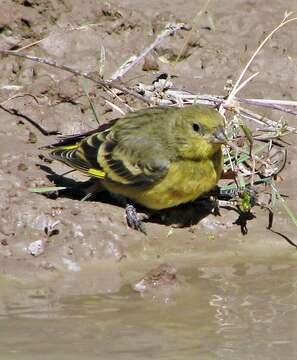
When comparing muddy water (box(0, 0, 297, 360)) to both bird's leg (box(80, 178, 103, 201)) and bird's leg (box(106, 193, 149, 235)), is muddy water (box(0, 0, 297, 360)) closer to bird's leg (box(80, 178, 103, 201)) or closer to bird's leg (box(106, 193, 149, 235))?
bird's leg (box(106, 193, 149, 235))

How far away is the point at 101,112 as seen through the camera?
7.86 metres

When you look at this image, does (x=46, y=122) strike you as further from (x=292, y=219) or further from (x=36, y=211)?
(x=292, y=219)

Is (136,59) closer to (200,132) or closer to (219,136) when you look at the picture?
(200,132)

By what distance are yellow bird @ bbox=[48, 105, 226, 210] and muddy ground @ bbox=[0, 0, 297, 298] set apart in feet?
0.65

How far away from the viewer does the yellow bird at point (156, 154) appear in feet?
22.4

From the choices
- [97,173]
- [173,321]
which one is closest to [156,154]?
[97,173]

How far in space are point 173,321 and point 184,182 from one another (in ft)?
4.48

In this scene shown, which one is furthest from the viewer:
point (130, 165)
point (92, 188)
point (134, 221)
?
point (92, 188)

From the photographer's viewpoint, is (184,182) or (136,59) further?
(136,59)

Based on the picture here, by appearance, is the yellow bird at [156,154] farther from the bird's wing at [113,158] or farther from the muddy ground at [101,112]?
the muddy ground at [101,112]

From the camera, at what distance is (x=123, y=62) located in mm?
8141

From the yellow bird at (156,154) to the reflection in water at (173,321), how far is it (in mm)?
629

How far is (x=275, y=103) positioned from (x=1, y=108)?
1949 mm

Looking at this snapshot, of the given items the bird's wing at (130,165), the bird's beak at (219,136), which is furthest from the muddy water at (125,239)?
the bird's beak at (219,136)
